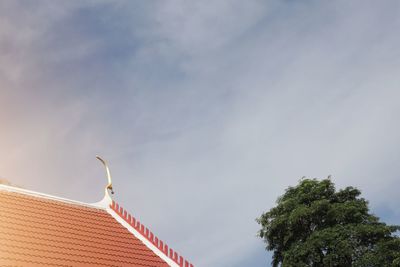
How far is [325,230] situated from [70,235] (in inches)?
724

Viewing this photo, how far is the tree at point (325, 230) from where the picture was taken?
965 inches

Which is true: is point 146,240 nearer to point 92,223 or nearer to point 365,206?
point 92,223

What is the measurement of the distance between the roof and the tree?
1505cm

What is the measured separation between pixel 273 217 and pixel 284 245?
1967 mm

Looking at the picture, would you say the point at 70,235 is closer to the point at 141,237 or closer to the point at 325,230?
the point at 141,237

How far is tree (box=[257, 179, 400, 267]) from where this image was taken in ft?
80.4

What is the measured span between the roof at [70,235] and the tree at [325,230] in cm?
1505

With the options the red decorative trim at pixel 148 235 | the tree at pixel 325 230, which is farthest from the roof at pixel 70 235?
the tree at pixel 325 230

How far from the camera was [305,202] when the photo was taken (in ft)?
93.4

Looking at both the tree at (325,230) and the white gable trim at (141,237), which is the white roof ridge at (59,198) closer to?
the white gable trim at (141,237)

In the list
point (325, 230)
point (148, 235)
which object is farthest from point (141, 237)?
point (325, 230)

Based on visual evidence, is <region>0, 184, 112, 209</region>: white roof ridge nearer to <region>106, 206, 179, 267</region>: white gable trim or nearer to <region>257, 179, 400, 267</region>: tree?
<region>106, 206, 179, 267</region>: white gable trim

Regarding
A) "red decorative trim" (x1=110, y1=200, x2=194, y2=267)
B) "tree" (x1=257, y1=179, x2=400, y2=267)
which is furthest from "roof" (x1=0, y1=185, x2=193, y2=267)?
"tree" (x1=257, y1=179, x2=400, y2=267)

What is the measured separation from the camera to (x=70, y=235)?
10.6 metres
